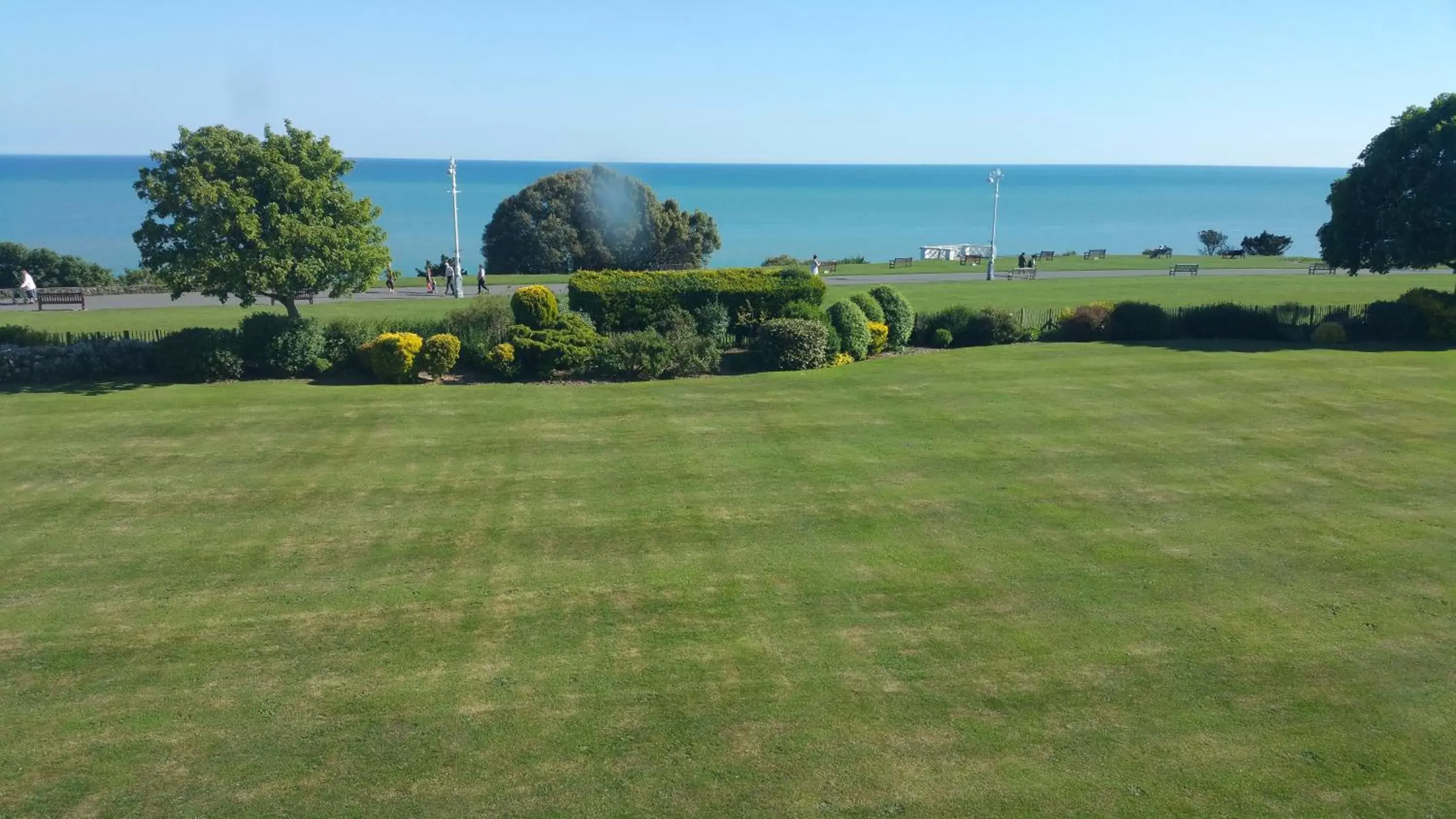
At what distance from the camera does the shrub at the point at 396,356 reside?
976 inches

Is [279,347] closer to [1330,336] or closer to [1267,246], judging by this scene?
[1330,336]

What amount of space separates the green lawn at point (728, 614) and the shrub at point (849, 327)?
671 cm

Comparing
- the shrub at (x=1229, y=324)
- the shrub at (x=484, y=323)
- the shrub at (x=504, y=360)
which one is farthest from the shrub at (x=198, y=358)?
the shrub at (x=1229, y=324)

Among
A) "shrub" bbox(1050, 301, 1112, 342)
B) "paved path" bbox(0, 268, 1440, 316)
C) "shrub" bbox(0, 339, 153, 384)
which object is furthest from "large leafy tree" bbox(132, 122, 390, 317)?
"shrub" bbox(1050, 301, 1112, 342)

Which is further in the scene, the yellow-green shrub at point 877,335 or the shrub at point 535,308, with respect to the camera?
the yellow-green shrub at point 877,335

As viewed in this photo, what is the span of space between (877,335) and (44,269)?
3856 centimetres

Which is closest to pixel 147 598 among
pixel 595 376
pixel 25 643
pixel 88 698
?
pixel 25 643

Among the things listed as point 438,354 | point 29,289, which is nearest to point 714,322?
point 438,354

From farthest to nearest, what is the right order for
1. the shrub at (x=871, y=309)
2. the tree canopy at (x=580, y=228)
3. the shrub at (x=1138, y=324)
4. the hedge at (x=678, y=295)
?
the tree canopy at (x=580, y=228)
the shrub at (x=1138, y=324)
the shrub at (x=871, y=309)
the hedge at (x=678, y=295)

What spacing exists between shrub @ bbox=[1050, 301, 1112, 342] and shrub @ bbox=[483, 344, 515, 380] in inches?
688

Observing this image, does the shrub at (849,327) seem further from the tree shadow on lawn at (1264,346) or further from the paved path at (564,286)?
the paved path at (564,286)

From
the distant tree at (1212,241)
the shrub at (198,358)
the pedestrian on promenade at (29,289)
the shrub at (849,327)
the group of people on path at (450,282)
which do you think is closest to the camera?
the shrub at (198,358)

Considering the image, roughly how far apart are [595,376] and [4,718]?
56.5 ft

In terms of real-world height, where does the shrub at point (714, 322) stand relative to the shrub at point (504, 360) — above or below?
above
